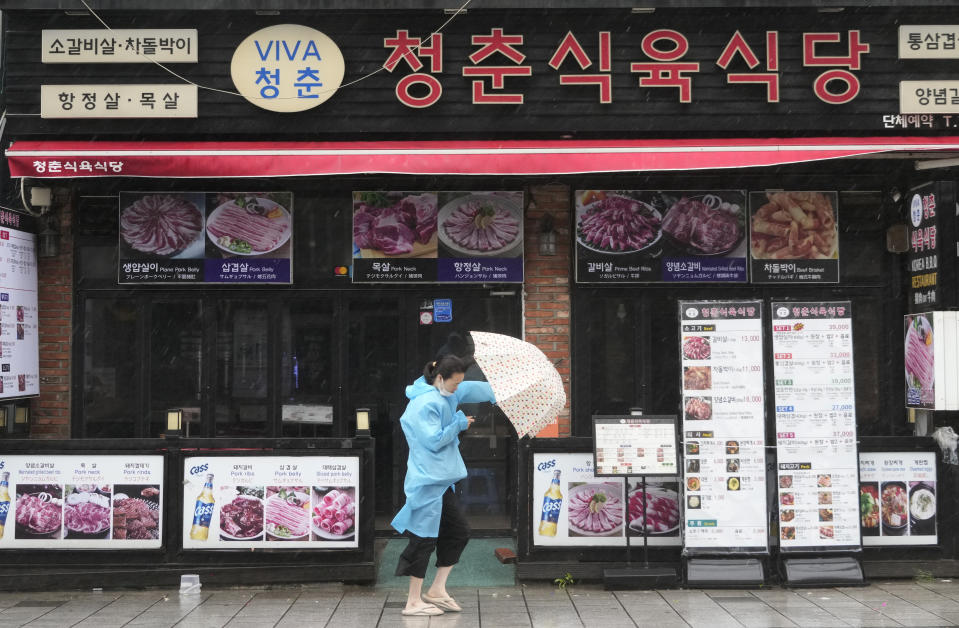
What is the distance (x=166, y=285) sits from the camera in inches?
381

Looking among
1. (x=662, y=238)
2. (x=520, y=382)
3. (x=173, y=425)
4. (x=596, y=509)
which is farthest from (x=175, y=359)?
(x=662, y=238)

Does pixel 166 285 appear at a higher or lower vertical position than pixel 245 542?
higher

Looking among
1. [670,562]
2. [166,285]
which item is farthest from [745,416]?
→ [166,285]

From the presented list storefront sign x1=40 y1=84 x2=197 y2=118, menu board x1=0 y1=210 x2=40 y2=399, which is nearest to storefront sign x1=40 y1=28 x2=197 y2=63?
storefront sign x1=40 y1=84 x2=197 y2=118

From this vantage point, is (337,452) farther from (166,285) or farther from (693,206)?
(693,206)

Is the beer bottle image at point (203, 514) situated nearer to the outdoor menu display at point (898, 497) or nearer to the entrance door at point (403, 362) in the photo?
the entrance door at point (403, 362)

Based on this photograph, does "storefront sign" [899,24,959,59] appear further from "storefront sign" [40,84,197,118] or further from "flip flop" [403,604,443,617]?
"storefront sign" [40,84,197,118]

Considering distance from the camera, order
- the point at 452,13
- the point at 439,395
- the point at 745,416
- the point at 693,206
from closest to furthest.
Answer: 1. the point at 439,395
2. the point at 745,416
3. the point at 452,13
4. the point at 693,206

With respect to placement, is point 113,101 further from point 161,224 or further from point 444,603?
point 444,603

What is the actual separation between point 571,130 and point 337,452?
12.9ft

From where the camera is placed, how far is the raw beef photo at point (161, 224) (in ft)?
31.6

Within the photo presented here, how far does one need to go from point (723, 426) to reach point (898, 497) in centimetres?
182

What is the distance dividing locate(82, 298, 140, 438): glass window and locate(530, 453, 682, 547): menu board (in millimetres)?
4560

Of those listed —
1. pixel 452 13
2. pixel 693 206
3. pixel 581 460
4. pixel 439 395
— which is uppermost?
pixel 452 13
